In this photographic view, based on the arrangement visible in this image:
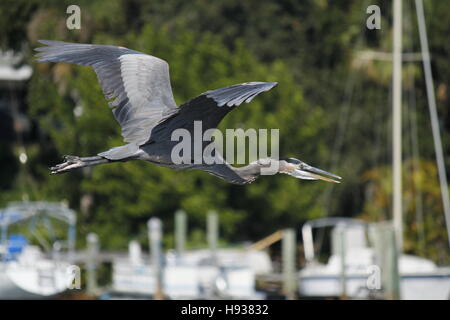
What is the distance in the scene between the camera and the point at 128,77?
12.0 m

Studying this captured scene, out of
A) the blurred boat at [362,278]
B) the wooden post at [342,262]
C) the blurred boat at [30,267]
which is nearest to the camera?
the wooden post at [342,262]

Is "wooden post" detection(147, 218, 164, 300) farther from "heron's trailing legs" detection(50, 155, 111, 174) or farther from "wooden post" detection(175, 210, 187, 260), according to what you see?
"heron's trailing legs" detection(50, 155, 111, 174)

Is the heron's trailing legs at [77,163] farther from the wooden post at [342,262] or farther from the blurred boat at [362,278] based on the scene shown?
the wooden post at [342,262]

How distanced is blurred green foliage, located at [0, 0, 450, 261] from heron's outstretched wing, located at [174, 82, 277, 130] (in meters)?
16.1

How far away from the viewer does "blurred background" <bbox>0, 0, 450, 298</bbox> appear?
27.9 meters

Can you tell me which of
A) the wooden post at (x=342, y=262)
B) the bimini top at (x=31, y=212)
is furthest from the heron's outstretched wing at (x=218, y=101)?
the bimini top at (x=31, y=212)

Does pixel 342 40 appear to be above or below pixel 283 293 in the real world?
above

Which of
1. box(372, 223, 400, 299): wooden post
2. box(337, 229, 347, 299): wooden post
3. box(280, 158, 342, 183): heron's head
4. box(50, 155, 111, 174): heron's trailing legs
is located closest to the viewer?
box(50, 155, 111, 174): heron's trailing legs

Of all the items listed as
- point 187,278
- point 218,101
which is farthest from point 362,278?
point 218,101

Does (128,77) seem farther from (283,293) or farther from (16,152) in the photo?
(16,152)

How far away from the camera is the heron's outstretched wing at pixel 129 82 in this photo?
11.8 m

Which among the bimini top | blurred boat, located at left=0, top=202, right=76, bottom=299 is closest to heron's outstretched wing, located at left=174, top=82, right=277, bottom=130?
blurred boat, located at left=0, top=202, right=76, bottom=299

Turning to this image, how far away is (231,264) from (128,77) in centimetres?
1340
